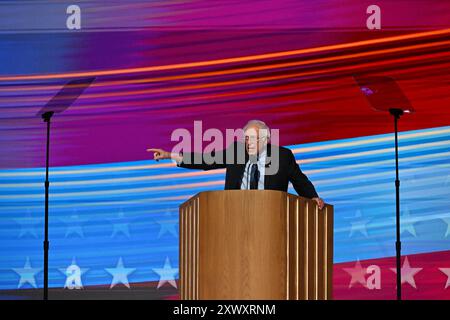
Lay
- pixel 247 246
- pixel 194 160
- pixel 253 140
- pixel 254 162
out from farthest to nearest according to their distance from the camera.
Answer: pixel 194 160, pixel 254 162, pixel 253 140, pixel 247 246

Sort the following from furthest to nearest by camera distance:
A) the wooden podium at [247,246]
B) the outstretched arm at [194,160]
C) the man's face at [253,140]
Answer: the outstretched arm at [194,160]
the man's face at [253,140]
the wooden podium at [247,246]

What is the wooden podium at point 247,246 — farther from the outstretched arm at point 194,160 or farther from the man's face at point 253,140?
the outstretched arm at point 194,160

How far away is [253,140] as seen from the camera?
4.98 metres

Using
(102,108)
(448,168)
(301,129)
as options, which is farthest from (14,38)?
(448,168)

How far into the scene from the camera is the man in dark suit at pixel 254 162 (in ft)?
16.5

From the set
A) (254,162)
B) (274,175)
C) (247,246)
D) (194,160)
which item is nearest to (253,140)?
(254,162)

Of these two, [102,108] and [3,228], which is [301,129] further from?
[3,228]

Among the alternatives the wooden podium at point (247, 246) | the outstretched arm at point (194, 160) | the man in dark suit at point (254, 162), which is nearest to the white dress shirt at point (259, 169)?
the man in dark suit at point (254, 162)

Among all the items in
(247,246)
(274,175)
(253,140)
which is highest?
(253,140)

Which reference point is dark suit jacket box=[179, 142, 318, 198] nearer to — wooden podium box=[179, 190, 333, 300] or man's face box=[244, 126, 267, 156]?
man's face box=[244, 126, 267, 156]

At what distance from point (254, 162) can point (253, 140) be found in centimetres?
15

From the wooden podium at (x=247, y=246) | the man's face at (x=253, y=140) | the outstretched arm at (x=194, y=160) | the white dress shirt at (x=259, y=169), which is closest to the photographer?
the wooden podium at (x=247, y=246)

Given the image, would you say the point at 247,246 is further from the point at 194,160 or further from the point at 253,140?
the point at 194,160

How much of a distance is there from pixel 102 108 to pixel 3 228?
1.15 meters
